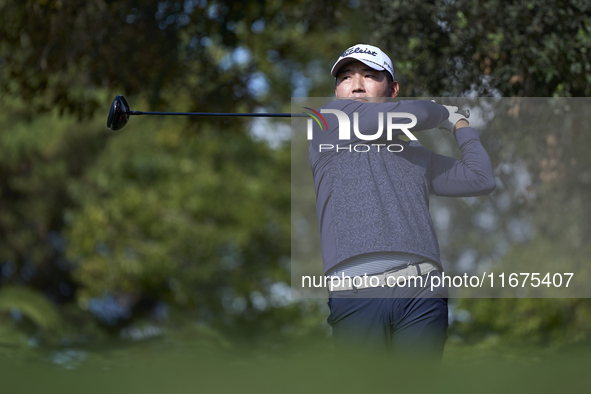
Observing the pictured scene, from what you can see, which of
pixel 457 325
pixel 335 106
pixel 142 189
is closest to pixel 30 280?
pixel 142 189

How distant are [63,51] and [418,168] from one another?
15.8 feet

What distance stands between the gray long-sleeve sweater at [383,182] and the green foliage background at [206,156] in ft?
5.26

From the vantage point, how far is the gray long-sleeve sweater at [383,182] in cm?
269

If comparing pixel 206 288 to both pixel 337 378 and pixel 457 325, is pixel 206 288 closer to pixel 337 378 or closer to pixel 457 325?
pixel 457 325

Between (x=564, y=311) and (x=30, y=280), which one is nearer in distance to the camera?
(x=564, y=311)

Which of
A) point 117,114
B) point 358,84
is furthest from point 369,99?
point 117,114

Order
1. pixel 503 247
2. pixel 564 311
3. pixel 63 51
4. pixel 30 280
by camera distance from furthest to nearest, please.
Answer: pixel 30 280 < pixel 564 311 < pixel 63 51 < pixel 503 247

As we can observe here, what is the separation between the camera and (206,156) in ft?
49.5

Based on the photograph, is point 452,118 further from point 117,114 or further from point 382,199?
point 117,114

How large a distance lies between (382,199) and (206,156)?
12.6 meters

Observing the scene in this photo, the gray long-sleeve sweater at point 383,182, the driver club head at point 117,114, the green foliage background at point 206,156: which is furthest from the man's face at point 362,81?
the green foliage background at point 206,156

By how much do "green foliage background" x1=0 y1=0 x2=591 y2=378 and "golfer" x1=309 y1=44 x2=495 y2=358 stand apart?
63.0 inches

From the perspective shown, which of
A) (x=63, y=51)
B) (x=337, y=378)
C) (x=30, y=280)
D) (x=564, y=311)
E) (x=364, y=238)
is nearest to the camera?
(x=337, y=378)

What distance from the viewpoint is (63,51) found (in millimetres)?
6664
